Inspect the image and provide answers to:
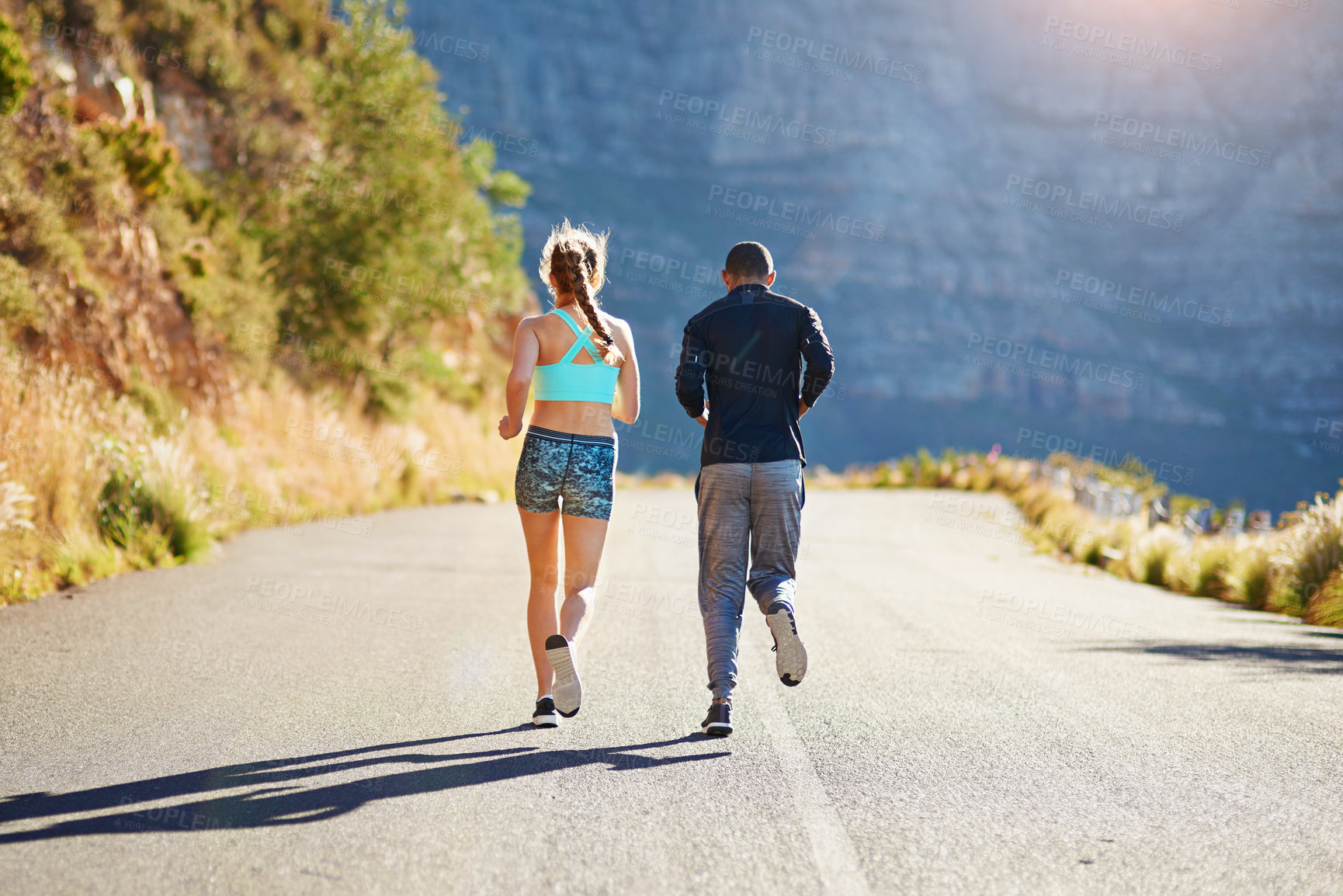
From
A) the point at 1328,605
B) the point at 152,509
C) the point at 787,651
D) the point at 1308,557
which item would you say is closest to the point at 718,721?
the point at 787,651

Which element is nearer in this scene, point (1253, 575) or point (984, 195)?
point (1253, 575)

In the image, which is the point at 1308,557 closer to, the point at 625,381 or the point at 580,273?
the point at 625,381

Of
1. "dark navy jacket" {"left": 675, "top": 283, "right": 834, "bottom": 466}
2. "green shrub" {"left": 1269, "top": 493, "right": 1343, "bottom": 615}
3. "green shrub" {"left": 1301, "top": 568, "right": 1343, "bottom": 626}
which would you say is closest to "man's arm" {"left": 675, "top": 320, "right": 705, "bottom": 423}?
"dark navy jacket" {"left": 675, "top": 283, "right": 834, "bottom": 466}

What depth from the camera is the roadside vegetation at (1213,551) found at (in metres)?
10.4

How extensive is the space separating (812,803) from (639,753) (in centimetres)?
91

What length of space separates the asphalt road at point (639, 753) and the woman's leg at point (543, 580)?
12.3 inches

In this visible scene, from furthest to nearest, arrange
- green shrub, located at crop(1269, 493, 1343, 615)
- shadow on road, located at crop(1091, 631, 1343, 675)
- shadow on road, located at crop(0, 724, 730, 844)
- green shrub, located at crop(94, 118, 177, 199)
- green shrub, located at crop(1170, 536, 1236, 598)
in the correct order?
green shrub, located at crop(94, 118, 177, 199) < green shrub, located at crop(1170, 536, 1236, 598) < green shrub, located at crop(1269, 493, 1343, 615) < shadow on road, located at crop(1091, 631, 1343, 675) < shadow on road, located at crop(0, 724, 730, 844)

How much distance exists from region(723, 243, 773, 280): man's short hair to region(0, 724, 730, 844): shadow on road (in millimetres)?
2347

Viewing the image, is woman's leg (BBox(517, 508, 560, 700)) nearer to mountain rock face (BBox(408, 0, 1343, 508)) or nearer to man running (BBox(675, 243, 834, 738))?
man running (BBox(675, 243, 834, 738))

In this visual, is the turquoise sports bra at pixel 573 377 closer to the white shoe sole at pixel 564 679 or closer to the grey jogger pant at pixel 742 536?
the grey jogger pant at pixel 742 536

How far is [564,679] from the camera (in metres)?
4.70

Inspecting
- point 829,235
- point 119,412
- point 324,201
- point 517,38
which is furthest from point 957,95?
point 119,412

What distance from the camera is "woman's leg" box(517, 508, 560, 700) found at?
4.98m

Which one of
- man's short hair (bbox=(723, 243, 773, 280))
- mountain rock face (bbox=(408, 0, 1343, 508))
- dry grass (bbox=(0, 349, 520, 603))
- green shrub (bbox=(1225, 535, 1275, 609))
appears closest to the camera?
man's short hair (bbox=(723, 243, 773, 280))
